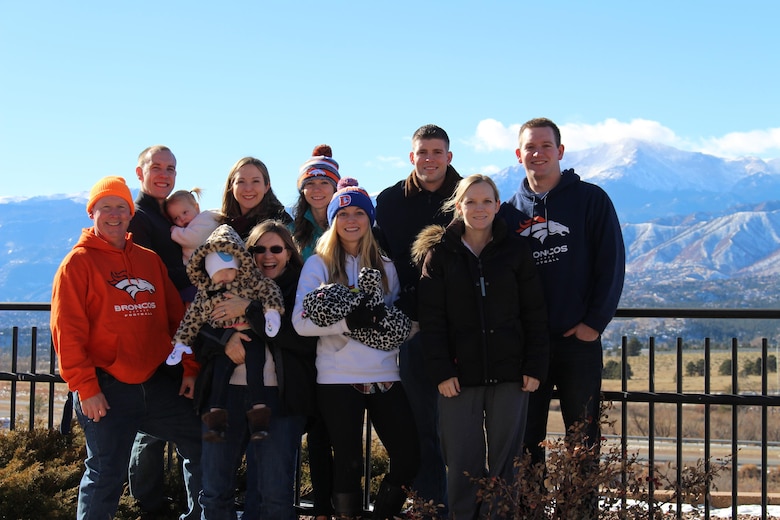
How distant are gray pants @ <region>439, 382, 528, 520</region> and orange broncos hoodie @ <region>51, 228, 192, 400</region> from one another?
158 cm

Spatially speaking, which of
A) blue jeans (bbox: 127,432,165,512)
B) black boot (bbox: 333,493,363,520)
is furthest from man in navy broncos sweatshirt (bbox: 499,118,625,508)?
blue jeans (bbox: 127,432,165,512)

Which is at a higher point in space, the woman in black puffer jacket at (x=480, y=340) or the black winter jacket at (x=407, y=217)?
the black winter jacket at (x=407, y=217)

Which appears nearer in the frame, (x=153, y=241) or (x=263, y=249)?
(x=263, y=249)

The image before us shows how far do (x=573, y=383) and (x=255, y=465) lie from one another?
1908 millimetres

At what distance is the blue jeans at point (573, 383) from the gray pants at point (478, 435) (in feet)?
1.03

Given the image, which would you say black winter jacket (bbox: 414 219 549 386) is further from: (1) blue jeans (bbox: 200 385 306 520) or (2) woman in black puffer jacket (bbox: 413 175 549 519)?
(1) blue jeans (bbox: 200 385 306 520)

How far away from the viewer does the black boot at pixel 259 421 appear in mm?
4387

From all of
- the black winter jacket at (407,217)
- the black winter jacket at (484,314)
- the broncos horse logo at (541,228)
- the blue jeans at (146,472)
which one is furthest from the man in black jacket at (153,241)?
the broncos horse logo at (541,228)

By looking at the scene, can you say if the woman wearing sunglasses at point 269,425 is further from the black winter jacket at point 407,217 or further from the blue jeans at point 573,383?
the blue jeans at point 573,383

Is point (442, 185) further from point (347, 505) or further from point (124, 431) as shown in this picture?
point (124, 431)

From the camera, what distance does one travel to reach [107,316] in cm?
450

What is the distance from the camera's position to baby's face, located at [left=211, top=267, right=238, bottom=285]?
4504mm

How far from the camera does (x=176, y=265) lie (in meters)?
5.33

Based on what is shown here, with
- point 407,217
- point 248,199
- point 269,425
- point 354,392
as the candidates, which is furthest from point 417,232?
point 269,425
